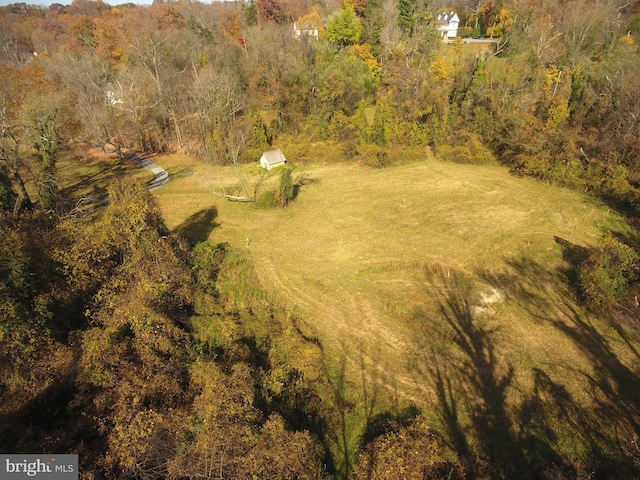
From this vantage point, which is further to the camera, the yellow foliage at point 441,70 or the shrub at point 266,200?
the yellow foliage at point 441,70

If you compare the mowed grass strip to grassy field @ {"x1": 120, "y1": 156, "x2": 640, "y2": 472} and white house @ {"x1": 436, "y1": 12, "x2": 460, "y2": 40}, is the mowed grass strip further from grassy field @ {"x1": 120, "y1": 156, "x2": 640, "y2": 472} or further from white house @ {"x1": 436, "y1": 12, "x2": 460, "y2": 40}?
white house @ {"x1": 436, "y1": 12, "x2": 460, "y2": 40}

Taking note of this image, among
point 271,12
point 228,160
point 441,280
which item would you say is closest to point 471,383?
point 441,280

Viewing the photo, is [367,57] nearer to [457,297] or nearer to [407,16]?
[407,16]

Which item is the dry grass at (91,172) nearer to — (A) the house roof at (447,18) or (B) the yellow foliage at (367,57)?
(B) the yellow foliage at (367,57)

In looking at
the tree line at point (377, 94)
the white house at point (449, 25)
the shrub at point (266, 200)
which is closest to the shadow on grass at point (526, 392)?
the shrub at point (266, 200)

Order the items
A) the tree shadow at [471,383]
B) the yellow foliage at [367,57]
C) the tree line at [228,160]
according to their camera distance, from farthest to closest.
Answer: the yellow foliage at [367,57], the tree shadow at [471,383], the tree line at [228,160]

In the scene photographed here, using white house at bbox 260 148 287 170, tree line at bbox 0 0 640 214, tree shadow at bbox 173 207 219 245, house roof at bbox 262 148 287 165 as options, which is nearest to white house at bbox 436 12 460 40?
tree line at bbox 0 0 640 214

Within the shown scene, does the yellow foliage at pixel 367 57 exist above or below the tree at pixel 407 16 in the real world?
below

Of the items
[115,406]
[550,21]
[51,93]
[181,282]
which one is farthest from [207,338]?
[550,21]
